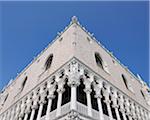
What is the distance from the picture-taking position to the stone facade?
1464cm

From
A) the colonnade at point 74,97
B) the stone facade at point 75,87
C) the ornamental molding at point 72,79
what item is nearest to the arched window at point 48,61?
the stone facade at point 75,87

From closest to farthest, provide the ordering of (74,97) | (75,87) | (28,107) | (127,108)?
1. (74,97)
2. (75,87)
3. (28,107)
4. (127,108)

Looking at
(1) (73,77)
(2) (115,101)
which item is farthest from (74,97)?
(2) (115,101)

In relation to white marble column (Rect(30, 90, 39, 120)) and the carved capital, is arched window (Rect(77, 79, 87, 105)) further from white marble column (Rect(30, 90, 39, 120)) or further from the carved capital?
the carved capital

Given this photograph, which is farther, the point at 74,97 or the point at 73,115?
the point at 74,97

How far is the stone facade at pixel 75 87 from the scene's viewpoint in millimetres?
14641

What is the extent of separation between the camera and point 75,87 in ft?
47.7

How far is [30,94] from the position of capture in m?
18.4

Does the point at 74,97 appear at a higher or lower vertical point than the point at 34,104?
lower

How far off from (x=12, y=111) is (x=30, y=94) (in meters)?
2.53

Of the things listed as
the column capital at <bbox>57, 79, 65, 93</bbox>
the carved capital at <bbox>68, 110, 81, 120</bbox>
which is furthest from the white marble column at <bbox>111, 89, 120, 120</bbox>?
the carved capital at <bbox>68, 110, 81, 120</bbox>

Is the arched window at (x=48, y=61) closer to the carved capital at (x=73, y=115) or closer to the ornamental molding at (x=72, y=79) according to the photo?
the ornamental molding at (x=72, y=79)

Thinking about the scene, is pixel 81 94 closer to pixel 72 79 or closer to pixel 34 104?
pixel 72 79

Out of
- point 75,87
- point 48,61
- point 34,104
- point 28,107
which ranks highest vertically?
point 48,61
